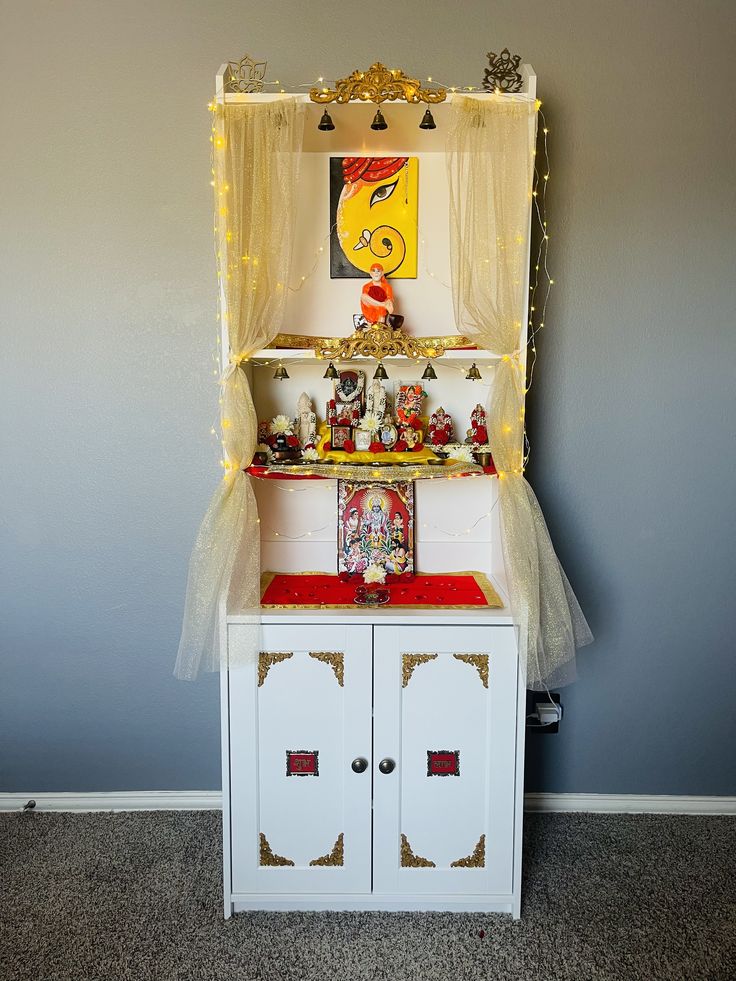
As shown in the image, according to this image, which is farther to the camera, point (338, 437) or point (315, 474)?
point (338, 437)

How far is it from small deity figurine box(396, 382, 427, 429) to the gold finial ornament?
1.01 metres

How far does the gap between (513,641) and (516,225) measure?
1162 mm

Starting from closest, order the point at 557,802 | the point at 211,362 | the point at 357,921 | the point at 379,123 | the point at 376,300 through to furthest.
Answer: the point at 379,123, the point at 357,921, the point at 376,300, the point at 211,362, the point at 557,802

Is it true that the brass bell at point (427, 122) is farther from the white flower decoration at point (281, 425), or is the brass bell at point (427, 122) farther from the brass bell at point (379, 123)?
the white flower decoration at point (281, 425)

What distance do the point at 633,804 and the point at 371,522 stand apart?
142 cm

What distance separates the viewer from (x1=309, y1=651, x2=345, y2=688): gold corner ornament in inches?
80.0

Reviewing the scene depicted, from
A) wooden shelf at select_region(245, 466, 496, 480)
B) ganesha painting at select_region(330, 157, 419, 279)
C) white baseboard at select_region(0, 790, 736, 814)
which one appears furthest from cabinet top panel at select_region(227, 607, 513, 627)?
ganesha painting at select_region(330, 157, 419, 279)

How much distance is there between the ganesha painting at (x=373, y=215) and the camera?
234 centimetres

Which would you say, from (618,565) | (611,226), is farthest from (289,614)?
(611,226)

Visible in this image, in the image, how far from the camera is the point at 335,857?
2080 millimetres

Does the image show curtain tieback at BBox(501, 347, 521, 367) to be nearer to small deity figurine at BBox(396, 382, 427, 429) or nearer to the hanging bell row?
small deity figurine at BBox(396, 382, 427, 429)

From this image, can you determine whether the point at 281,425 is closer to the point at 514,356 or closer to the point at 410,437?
the point at 410,437

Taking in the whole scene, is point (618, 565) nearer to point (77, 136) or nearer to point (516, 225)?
point (516, 225)

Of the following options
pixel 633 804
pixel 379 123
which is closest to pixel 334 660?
pixel 633 804
